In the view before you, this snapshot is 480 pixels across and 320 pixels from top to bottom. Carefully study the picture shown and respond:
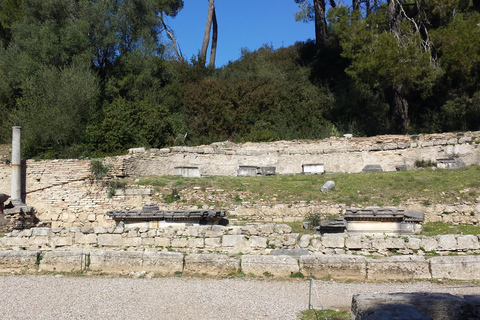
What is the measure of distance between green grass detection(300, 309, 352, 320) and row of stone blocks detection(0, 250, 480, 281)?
4.95 feet

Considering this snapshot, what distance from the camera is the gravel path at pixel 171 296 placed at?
547cm

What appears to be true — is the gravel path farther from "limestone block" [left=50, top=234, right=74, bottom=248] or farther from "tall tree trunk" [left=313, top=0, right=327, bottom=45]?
"tall tree trunk" [left=313, top=0, right=327, bottom=45]

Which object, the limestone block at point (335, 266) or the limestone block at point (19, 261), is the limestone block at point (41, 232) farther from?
the limestone block at point (335, 266)

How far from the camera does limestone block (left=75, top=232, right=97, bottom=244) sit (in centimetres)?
876

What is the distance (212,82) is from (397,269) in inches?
857

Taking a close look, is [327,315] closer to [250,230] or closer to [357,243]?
[357,243]

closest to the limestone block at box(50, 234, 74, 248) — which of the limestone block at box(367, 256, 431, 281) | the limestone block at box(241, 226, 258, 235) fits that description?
the limestone block at box(241, 226, 258, 235)

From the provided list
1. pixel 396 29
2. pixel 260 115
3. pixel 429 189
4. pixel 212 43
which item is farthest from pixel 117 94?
pixel 429 189

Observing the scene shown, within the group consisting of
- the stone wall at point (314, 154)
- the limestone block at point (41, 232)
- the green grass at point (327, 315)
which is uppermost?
the stone wall at point (314, 154)

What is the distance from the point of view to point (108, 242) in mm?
8695

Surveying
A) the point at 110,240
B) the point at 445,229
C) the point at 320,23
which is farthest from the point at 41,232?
the point at 320,23

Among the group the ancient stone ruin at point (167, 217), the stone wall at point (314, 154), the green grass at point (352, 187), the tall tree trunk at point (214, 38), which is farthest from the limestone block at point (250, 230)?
the tall tree trunk at point (214, 38)

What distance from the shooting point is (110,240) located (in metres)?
8.68

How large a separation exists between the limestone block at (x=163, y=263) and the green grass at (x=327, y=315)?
2.74 metres
